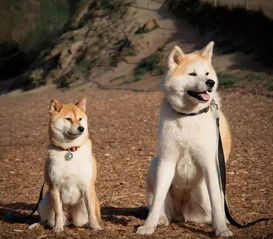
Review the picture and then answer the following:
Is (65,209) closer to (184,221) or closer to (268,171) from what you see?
(184,221)

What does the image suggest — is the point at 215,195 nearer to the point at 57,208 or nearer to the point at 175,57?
the point at 175,57

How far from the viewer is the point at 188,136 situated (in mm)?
4609

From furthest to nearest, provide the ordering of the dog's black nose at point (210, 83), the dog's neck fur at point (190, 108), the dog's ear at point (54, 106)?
the dog's ear at point (54, 106), the dog's neck fur at point (190, 108), the dog's black nose at point (210, 83)

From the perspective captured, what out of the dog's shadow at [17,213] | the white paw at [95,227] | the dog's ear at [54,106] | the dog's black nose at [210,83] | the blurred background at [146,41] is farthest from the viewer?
the blurred background at [146,41]

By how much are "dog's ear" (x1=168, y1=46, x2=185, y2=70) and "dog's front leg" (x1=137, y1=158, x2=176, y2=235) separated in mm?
794

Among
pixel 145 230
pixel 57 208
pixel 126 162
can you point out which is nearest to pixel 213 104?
pixel 145 230

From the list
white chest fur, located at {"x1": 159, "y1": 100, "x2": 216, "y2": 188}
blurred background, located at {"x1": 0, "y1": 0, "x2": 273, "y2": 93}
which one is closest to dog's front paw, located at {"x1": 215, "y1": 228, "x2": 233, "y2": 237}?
white chest fur, located at {"x1": 159, "y1": 100, "x2": 216, "y2": 188}

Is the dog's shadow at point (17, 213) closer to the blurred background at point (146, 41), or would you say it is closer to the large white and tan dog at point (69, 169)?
the large white and tan dog at point (69, 169)

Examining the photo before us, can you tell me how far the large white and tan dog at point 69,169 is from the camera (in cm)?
484

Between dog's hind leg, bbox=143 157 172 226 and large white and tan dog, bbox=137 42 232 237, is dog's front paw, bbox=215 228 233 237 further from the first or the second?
dog's hind leg, bbox=143 157 172 226

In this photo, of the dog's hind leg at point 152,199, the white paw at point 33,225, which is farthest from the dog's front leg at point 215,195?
the white paw at point 33,225

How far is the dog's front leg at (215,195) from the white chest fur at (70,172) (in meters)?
1.02

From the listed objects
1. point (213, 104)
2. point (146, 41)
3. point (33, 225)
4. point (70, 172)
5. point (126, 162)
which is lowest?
point (146, 41)

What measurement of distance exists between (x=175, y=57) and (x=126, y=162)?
12.1 feet
